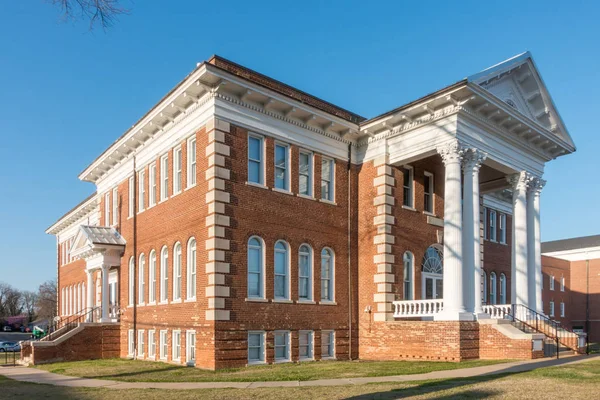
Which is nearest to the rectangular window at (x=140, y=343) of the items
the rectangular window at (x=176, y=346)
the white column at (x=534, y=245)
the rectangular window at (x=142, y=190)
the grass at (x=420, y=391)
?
the rectangular window at (x=176, y=346)

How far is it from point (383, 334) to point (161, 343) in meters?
8.91

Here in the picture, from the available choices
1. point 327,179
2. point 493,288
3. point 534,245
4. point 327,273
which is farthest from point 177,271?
point 493,288

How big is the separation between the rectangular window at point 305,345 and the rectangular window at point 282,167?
18.5 ft

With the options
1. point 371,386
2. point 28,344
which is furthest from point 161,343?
point 371,386

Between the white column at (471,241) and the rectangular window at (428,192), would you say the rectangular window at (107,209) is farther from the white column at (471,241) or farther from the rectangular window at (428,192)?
the white column at (471,241)

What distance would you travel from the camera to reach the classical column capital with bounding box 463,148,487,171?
73.8 feet

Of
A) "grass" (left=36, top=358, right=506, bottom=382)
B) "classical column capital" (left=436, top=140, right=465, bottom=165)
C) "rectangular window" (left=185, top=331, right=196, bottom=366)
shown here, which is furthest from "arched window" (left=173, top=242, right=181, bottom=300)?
"classical column capital" (left=436, top=140, right=465, bottom=165)

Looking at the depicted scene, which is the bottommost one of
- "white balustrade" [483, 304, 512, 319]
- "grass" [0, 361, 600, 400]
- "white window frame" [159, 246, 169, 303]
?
"grass" [0, 361, 600, 400]

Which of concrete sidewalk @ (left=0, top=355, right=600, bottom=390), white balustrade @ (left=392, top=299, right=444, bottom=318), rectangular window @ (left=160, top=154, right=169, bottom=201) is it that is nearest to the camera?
concrete sidewalk @ (left=0, top=355, right=600, bottom=390)

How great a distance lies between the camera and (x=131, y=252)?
27.2 m

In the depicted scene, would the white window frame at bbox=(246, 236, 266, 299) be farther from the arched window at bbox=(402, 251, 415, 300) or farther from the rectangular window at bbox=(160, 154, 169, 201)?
the arched window at bbox=(402, 251, 415, 300)

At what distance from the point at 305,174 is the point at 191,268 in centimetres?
588

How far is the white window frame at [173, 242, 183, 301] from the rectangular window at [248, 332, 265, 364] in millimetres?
3634

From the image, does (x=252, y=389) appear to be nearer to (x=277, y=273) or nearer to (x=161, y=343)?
(x=277, y=273)
